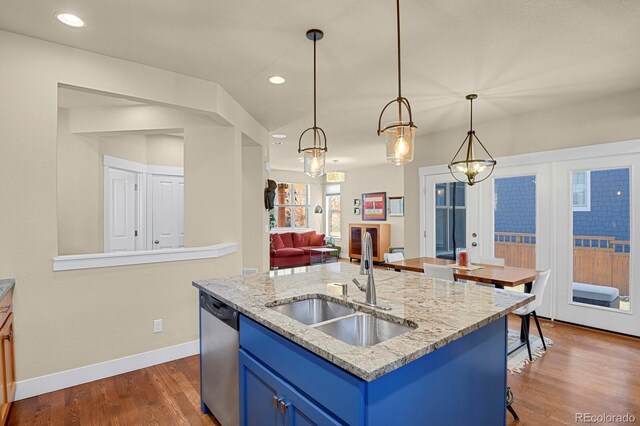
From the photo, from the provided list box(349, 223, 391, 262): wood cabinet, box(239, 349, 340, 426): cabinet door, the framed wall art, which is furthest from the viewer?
the framed wall art

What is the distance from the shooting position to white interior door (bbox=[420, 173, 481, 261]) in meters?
5.20

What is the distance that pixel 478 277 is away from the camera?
328 centimetres

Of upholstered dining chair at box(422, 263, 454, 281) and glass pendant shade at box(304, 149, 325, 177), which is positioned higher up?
glass pendant shade at box(304, 149, 325, 177)

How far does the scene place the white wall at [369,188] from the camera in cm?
878

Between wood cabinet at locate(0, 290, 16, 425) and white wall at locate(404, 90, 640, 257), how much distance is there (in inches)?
202

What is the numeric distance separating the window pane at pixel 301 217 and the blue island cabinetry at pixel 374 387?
8.62 m

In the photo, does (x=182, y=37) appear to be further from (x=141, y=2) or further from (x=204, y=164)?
(x=204, y=164)

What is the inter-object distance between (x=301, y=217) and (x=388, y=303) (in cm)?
882

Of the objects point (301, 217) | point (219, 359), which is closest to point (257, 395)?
point (219, 359)

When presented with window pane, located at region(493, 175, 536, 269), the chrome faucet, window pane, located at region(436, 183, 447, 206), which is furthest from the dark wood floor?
window pane, located at region(436, 183, 447, 206)

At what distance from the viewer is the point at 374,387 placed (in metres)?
1.10

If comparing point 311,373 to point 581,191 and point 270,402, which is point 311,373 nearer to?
point 270,402

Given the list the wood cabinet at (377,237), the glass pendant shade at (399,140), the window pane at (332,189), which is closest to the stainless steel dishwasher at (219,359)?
the glass pendant shade at (399,140)

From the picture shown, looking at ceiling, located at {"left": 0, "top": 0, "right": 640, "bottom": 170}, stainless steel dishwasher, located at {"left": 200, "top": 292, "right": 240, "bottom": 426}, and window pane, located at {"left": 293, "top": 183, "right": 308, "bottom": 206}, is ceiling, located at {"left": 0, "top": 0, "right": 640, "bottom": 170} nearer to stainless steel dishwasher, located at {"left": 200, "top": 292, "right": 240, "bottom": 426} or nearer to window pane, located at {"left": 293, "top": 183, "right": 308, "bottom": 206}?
stainless steel dishwasher, located at {"left": 200, "top": 292, "right": 240, "bottom": 426}
